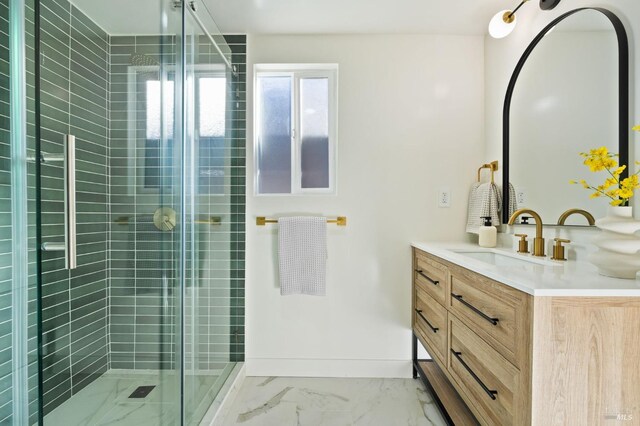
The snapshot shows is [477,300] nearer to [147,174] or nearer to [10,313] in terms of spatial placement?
[147,174]

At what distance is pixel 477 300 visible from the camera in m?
1.29

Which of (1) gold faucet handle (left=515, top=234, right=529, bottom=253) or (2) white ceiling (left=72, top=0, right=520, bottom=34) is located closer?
(1) gold faucet handle (left=515, top=234, right=529, bottom=253)

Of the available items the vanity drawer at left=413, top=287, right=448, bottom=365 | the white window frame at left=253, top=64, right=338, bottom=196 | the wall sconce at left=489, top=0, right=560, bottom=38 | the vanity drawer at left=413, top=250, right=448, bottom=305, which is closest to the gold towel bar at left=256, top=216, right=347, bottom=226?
the white window frame at left=253, top=64, right=338, bottom=196

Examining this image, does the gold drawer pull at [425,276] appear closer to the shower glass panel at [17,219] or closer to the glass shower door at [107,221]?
the glass shower door at [107,221]

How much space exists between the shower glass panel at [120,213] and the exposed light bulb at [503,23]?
1513 mm

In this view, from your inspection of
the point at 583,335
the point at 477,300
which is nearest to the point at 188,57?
the point at 477,300

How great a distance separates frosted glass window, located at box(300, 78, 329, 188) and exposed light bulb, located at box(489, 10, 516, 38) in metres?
1.05

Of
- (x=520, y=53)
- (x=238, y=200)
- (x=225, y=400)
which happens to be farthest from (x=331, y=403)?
(x=520, y=53)

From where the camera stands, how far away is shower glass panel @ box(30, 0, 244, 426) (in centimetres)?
106

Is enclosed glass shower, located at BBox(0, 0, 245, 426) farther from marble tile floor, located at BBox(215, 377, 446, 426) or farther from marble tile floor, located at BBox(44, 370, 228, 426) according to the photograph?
marble tile floor, located at BBox(215, 377, 446, 426)

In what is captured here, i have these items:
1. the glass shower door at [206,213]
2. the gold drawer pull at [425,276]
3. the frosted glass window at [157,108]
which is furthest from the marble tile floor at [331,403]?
the frosted glass window at [157,108]

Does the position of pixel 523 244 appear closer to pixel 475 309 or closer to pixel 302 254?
pixel 475 309

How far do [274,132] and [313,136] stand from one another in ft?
0.87

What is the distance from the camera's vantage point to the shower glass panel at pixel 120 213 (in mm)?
1062
